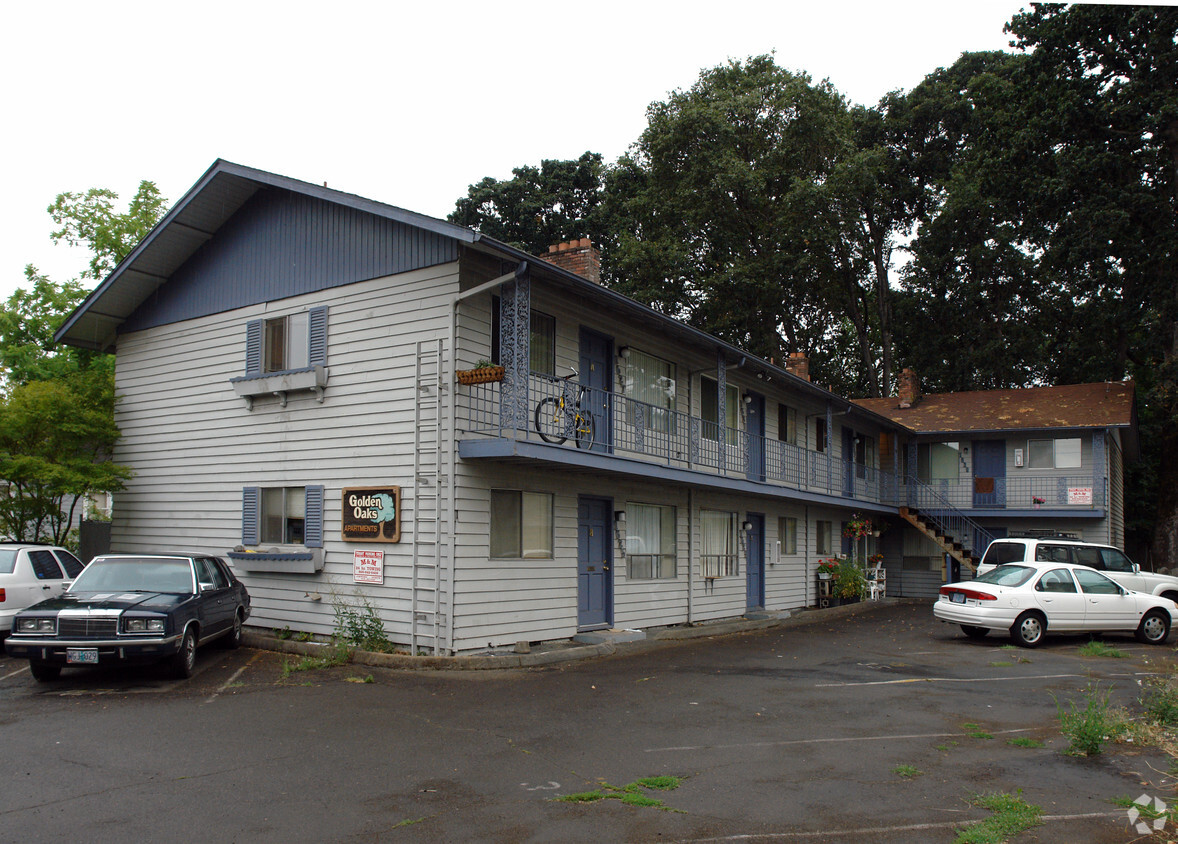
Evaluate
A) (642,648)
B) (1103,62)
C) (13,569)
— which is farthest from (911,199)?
(13,569)

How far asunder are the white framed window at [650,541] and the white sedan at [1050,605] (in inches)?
212

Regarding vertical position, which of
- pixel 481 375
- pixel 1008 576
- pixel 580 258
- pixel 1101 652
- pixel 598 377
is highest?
pixel 580 258

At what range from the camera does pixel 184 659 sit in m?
11.1

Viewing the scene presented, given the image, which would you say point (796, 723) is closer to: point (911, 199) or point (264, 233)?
point (264, 233)

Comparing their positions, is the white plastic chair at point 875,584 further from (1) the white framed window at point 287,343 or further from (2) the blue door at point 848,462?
(1) the white framed window at point 287,343

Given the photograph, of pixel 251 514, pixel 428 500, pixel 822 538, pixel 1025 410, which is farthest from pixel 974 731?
pixel 1025 410

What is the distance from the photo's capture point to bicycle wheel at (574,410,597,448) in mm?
13852

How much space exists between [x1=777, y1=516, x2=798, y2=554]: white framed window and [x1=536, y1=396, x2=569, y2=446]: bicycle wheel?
11.0 m

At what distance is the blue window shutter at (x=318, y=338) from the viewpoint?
14.6 meters

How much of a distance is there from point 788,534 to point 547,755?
56.3 feet

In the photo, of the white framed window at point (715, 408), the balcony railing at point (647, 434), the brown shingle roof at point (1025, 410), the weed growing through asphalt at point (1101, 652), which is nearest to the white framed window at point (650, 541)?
the balcony railing at point (647, 434)

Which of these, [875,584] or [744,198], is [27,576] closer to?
[875,584]

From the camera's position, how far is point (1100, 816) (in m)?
6.15

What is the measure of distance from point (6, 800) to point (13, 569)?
7378 millimetres
